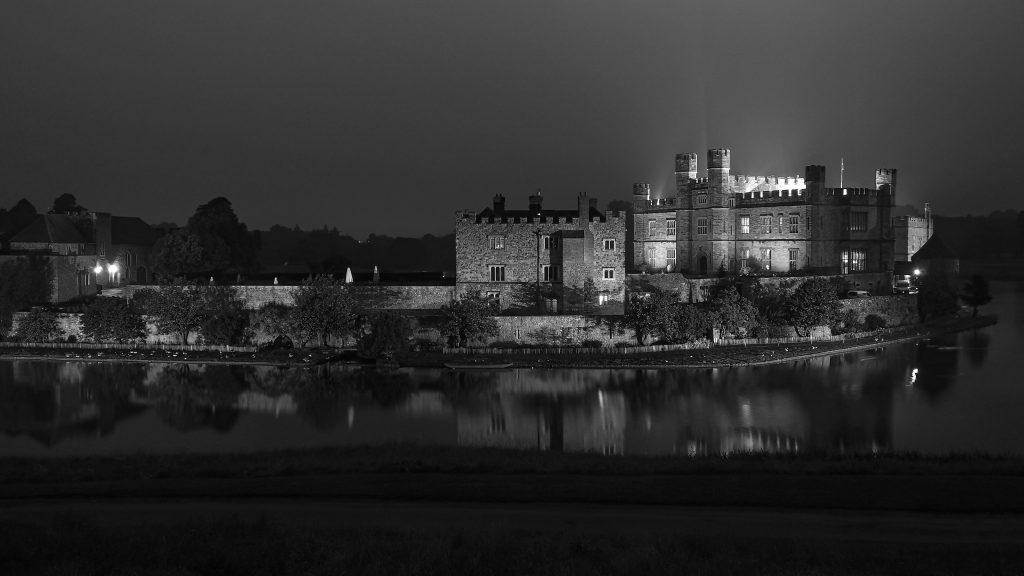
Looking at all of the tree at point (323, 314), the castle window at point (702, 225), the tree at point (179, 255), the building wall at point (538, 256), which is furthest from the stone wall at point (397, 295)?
the castle window at point (702, 225)

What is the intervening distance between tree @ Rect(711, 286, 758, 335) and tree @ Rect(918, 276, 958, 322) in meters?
14.1

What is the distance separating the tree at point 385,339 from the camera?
122ft

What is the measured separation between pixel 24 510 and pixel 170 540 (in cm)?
454

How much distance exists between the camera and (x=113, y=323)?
1604 inches

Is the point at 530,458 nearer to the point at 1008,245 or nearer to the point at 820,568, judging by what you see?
the point at 820,568

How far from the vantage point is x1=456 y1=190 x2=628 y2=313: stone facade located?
133 feet

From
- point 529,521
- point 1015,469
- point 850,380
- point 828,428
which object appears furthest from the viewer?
point 850,380

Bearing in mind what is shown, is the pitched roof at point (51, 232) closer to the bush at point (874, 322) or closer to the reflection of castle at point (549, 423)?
the reflection of castle at point (549, 423)

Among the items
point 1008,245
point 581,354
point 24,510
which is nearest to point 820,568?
point 24,510

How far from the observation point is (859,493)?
17.3 m

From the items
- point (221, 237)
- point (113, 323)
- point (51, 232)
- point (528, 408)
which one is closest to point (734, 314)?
point (528, 408)

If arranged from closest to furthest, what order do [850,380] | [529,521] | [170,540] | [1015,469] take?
1. [170,540]
2. [529,521]
3. [1015,469]
4. [850,380]

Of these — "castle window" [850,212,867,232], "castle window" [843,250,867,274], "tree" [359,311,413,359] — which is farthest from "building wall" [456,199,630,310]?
"castle window" [850,212,867,232]

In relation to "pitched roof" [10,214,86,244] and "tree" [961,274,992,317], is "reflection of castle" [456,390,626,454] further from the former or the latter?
"tree" [961,274,992,317]
